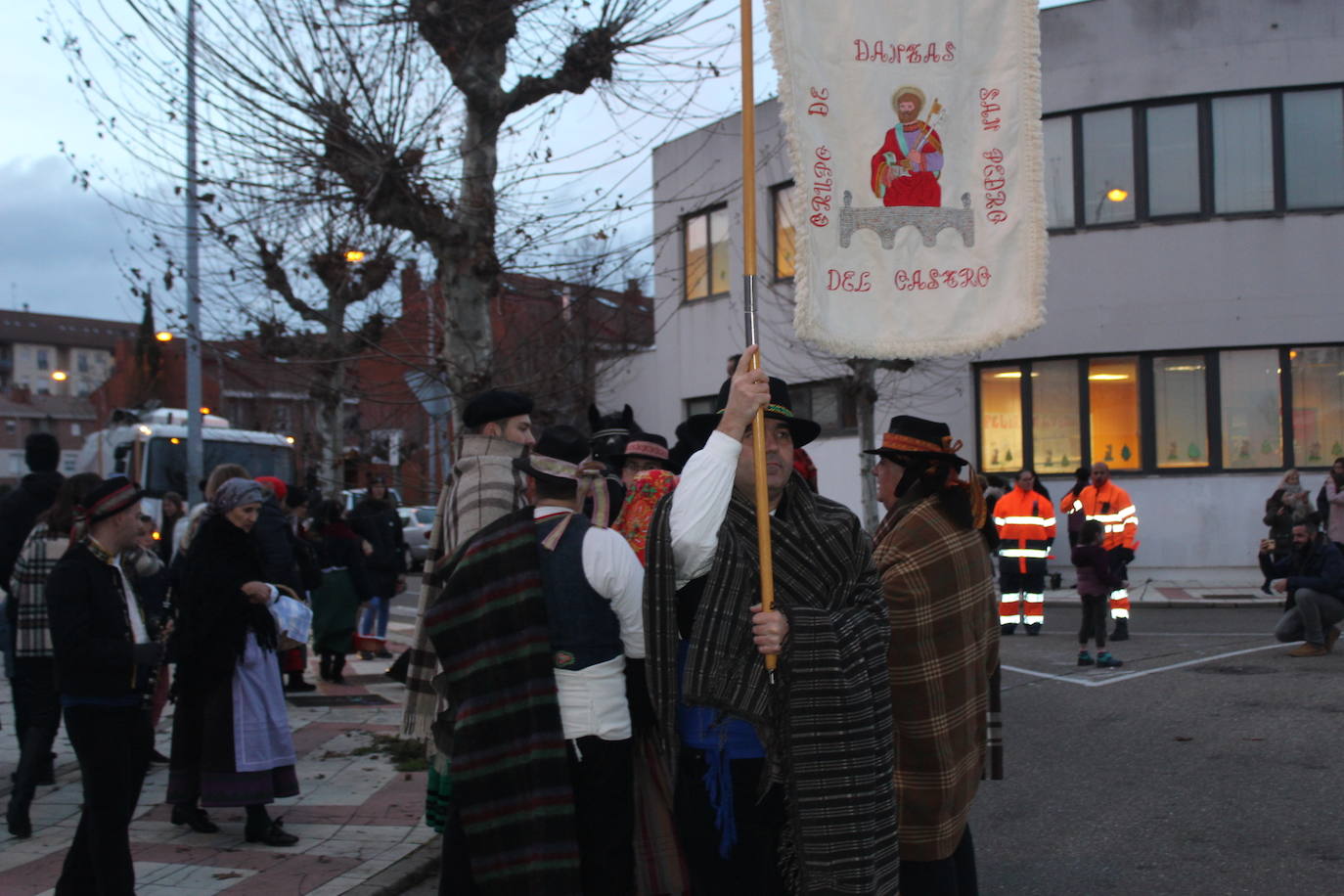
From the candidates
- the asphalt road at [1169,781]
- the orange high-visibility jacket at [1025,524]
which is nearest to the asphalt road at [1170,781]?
the asphalt road at [1169,781]

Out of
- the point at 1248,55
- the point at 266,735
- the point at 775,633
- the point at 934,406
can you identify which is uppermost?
the point at 1248,55

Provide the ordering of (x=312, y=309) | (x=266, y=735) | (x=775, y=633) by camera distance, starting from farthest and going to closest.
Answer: (x=312, y=309)
(x=266, y=735)
(x=775, y=633)

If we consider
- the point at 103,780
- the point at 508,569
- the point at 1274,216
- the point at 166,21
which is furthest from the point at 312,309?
the point at 1274,216

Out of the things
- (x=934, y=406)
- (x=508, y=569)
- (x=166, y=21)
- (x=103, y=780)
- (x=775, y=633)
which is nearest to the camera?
(x=775, y=633)

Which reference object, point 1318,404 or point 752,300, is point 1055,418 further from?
point 752,300

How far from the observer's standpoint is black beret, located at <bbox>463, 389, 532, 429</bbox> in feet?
17.7

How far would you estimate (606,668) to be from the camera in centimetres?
394

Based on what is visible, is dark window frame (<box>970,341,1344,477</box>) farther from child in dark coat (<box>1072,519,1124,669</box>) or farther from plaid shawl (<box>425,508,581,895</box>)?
→ plaid shawl (<box>425,508,581,895</box>)

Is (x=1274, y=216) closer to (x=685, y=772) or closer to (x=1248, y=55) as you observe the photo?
(x=1248, y=55)

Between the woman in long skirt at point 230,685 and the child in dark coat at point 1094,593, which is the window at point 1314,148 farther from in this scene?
the woman in long skirt at point 230,685

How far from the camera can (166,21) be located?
27.3ft

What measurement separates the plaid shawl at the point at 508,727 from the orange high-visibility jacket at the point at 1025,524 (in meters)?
11.1

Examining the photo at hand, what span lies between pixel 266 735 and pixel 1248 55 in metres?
19.5

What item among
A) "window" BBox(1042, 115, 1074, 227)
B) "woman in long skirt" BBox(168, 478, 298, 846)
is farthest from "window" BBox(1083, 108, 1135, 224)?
"woman in long skirt" BBox(168, 478, 298, 846)
